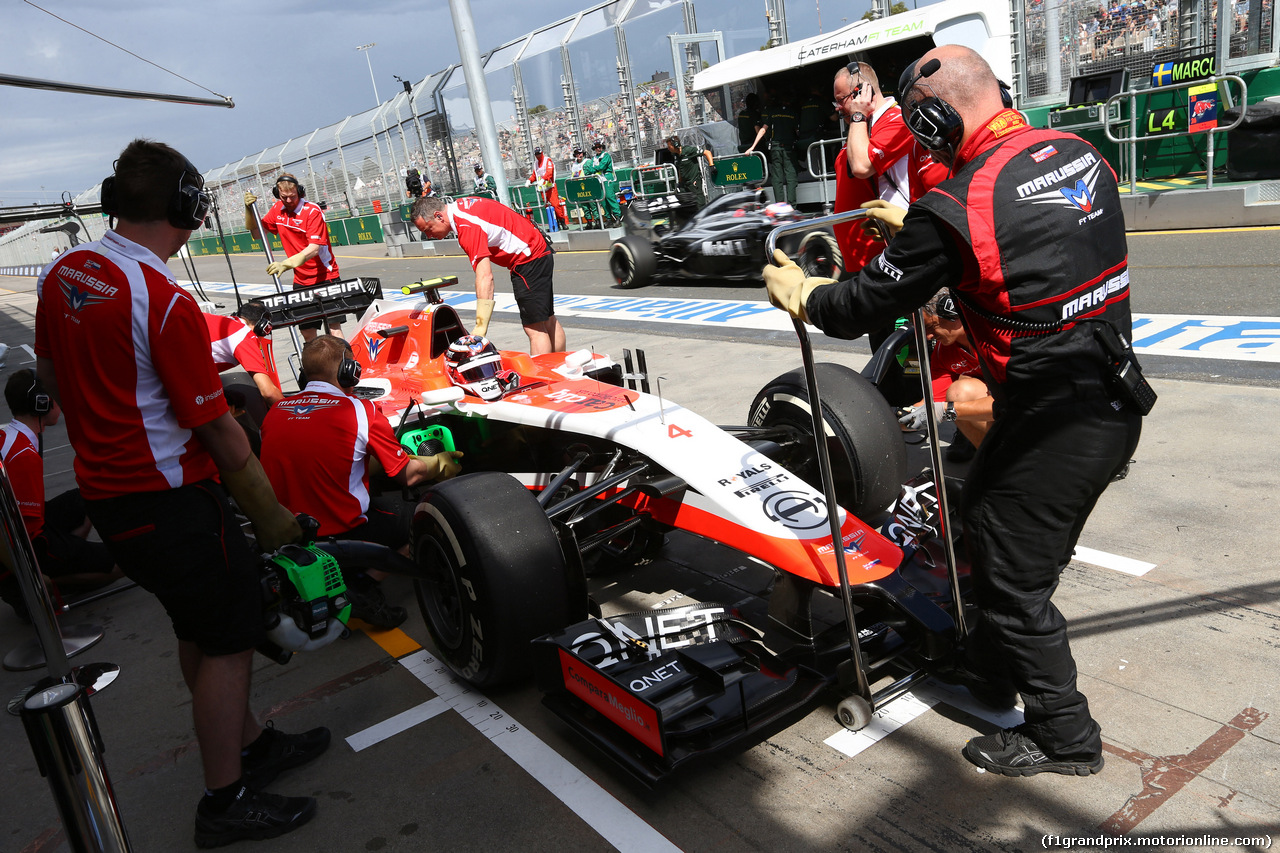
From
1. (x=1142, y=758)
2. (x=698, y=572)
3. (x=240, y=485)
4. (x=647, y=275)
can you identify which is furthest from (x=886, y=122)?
(x=647, y=275)

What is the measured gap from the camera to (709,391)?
6.88 meters

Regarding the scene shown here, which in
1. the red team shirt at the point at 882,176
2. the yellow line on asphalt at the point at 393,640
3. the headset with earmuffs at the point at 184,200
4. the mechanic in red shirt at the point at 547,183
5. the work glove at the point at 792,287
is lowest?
the yellow line on asphalt at the point at 393,640

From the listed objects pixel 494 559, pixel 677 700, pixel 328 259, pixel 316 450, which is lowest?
pixel 677 700

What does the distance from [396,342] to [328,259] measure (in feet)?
14.3

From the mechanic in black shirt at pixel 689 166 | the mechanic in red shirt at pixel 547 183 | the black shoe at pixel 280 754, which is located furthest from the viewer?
the mechanic in red shirt at pixel 547 183

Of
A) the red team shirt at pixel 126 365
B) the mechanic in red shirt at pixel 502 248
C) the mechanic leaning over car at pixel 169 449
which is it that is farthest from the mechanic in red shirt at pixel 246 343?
the red team shirt at pixel 126 365

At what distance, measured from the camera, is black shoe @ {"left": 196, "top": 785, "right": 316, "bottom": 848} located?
8.97 ft

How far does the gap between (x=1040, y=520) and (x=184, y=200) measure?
247 cm

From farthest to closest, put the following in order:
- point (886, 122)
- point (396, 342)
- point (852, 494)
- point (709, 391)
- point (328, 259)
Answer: point (328, 259)
point (709, 391)
point (396, 342)
point (886, 122)
point (852, 494)

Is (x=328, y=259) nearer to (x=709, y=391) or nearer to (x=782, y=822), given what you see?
(x=709, y=391)

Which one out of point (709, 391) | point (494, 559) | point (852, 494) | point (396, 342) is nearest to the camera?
point (494, 559)

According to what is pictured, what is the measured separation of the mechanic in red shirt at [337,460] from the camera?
3.96m

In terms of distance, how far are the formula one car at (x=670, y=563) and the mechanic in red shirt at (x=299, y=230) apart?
4684mm

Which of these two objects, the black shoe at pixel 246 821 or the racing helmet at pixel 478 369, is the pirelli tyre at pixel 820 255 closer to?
the racing helmet at pixel 478 369
